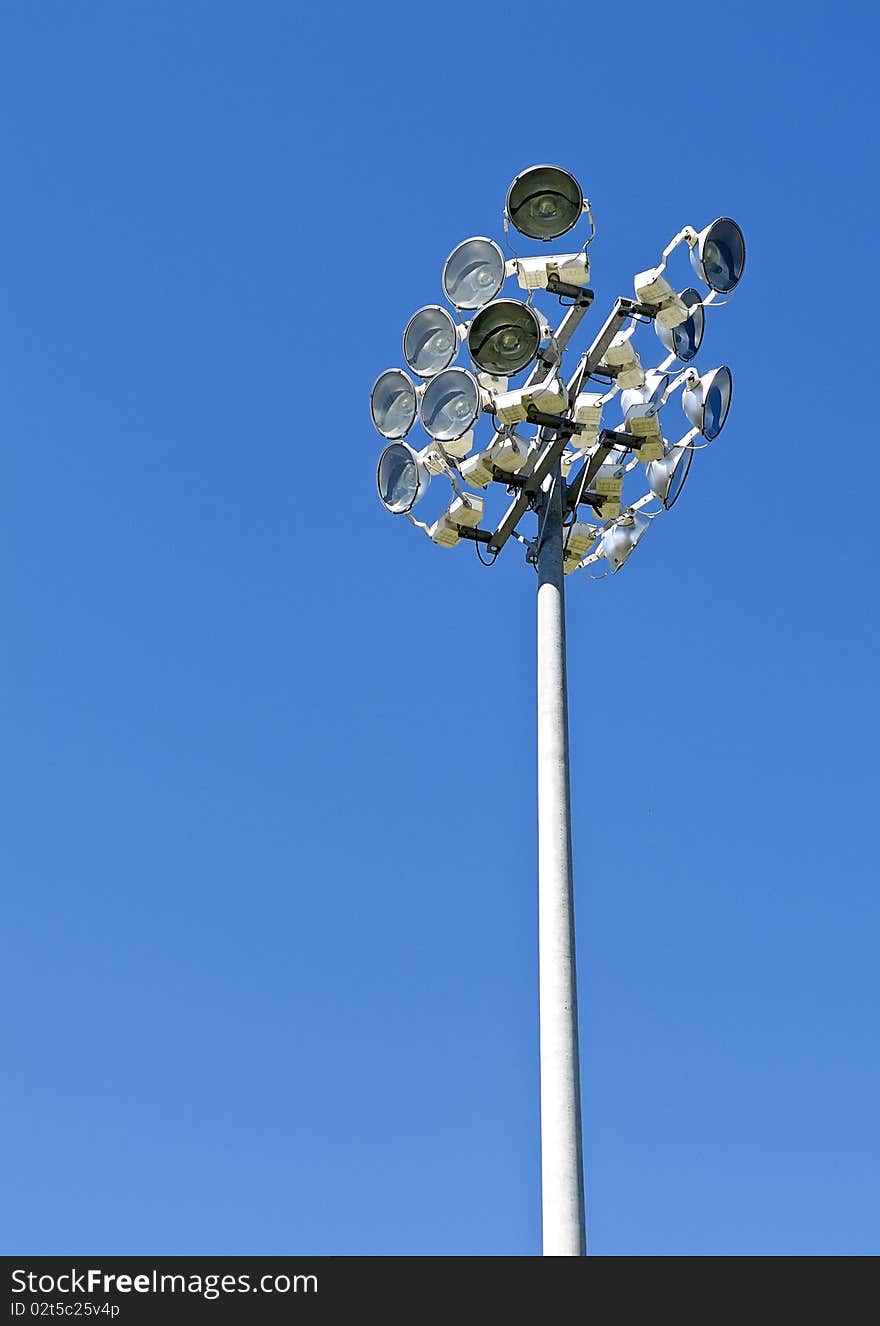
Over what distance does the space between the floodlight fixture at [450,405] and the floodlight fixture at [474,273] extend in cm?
84

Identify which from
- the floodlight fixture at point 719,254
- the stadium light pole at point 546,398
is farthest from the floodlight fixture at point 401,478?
the floodlight fixture at point 719,254

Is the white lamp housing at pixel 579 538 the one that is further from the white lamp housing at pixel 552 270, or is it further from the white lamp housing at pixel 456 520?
the white lamp housing at pixel 552 270

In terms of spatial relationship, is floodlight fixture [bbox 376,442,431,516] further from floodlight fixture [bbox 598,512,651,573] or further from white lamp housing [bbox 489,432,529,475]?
floodlight fixture [bbox 598,512,651,573]

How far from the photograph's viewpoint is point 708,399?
1916 cm

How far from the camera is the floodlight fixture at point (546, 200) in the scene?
1861cm

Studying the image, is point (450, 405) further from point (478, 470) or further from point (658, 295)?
point (658, 295)

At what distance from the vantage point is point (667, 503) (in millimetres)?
19906

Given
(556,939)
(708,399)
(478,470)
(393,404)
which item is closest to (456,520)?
(478,470)

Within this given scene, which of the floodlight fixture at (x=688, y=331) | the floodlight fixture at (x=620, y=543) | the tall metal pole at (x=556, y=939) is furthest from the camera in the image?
the floodlight fixture at (x=620, y=543)

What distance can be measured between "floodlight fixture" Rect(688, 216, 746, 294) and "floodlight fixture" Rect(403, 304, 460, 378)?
2514 millimetres

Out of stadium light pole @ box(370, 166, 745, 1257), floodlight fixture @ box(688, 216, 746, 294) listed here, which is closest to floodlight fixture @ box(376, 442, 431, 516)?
stadium light pole @ box(370, 166, 745, 1257)

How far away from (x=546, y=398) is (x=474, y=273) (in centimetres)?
179

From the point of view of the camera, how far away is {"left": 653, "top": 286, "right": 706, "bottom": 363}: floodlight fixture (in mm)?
18672
